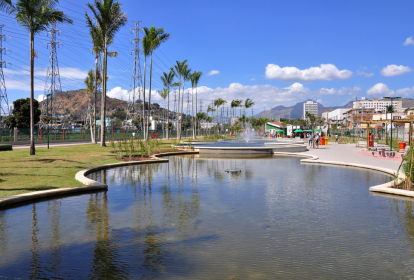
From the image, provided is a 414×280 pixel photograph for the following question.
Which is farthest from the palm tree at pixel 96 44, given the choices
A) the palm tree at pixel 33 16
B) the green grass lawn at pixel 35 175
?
the green grass lawn at pixel 35 175

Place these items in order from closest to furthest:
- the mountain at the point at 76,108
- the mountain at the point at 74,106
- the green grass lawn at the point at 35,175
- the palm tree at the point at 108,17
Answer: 1. the green grass lawn at the point at 35,175
2. the palm tree at the point at 108,17
3. the mountain at the point at 76,108
4. the mountain at the point at 74,106

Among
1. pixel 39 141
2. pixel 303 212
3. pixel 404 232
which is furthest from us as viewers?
pixel 39 141

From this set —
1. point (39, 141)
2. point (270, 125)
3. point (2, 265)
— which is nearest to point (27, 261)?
point (2, 265)

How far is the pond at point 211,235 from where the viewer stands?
17.9 feet

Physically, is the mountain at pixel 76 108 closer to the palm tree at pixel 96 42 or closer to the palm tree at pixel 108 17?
the palm tree at pixel 96 42

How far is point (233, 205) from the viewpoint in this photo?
975cm

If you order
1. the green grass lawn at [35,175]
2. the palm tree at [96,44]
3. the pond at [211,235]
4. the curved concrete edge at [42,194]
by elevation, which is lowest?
the pond at [211,235]

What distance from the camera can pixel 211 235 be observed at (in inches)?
278

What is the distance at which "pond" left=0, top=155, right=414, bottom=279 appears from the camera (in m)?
5.45

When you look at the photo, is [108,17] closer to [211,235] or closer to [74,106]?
[211,235]

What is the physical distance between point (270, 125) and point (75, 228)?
104004 mm

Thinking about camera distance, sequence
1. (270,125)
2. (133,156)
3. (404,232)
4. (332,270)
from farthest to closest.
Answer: (270,125) < (133,156) < (404,232) < (332,270)

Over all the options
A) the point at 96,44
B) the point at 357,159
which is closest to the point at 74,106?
the point at 96,44

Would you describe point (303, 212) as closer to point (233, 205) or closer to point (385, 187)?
point (233, 205)
